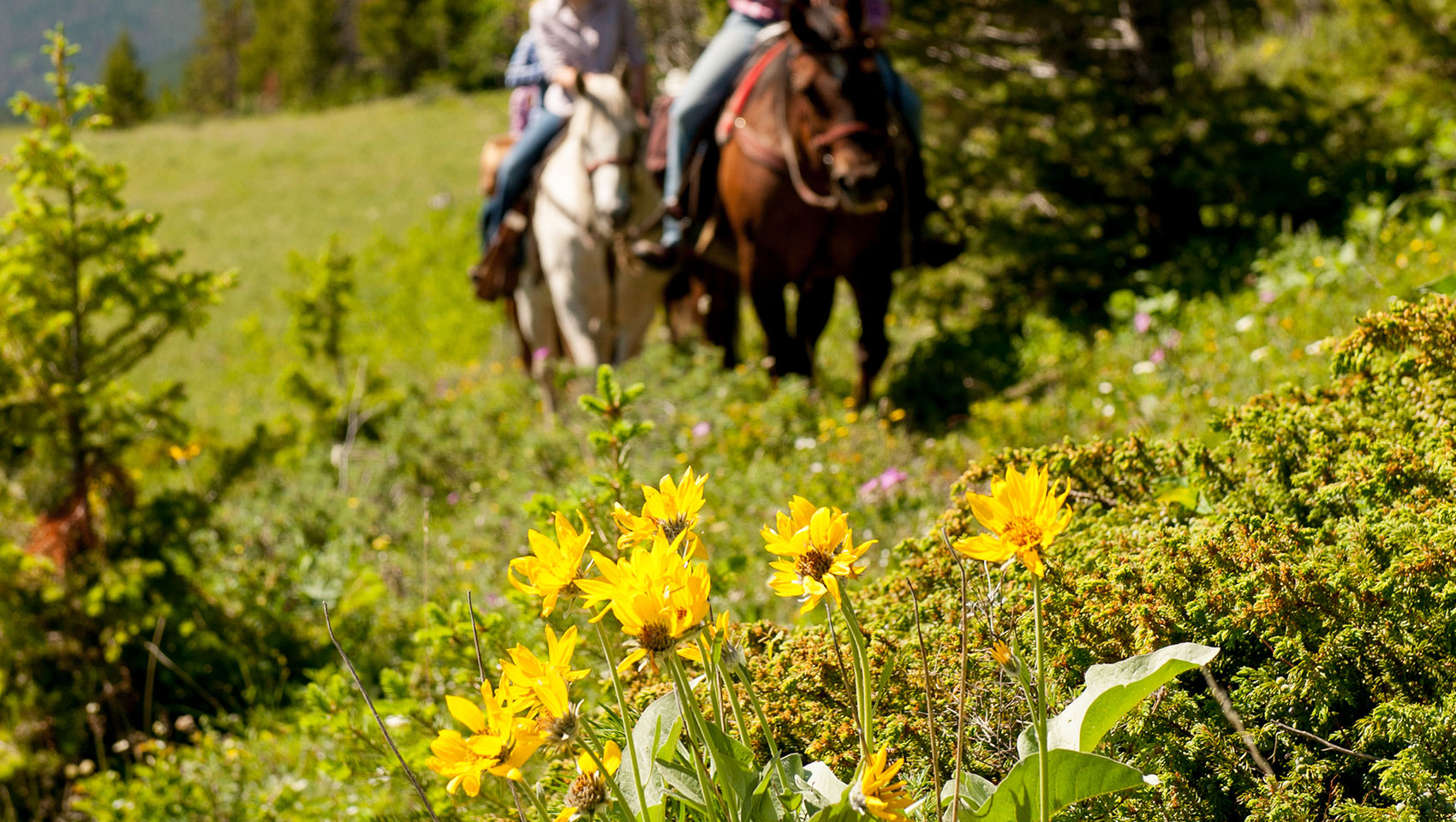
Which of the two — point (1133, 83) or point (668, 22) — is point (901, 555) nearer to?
point (1133, 83)

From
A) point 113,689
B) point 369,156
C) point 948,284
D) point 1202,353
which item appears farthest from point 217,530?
point 369,156

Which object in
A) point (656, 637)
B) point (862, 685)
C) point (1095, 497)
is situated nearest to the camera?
point (656, 637)

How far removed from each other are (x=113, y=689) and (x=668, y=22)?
470 inches

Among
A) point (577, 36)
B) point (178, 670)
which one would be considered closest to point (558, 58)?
point (577, 36)

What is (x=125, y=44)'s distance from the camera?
292 ft

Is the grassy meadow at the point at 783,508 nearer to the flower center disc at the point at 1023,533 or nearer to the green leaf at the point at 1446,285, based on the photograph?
the green leaf at the point at 1446,285

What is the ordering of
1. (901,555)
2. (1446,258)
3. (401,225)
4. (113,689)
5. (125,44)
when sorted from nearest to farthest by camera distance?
(901,555) < (113,689) < (1446,258) < (401,225) < (125,44)

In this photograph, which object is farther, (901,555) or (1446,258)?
(1446,258)

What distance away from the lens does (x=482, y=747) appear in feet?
4.34

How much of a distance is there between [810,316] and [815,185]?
123cm

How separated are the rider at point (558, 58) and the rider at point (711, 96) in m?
0.55

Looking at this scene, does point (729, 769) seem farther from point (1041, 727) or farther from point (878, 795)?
point (1041, 727)

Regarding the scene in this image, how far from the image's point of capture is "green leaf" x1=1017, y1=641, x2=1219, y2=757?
4.93ft

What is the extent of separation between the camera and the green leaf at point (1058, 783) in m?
1.48
